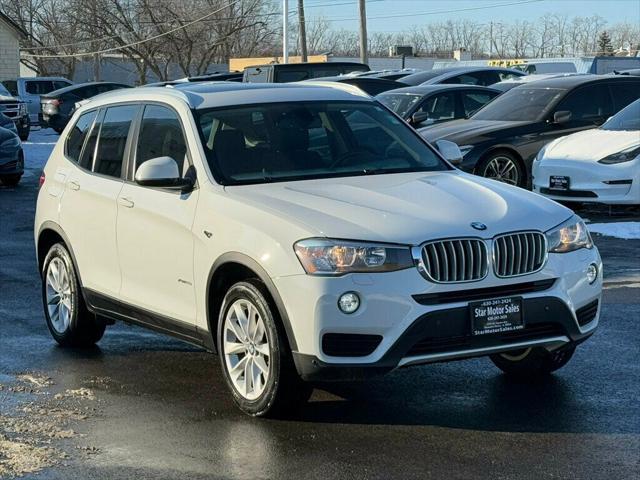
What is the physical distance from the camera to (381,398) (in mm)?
6574

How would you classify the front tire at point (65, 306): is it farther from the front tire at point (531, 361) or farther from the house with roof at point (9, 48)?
the house with roof at point (9, 48)

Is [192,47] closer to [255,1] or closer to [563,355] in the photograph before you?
[255,1]

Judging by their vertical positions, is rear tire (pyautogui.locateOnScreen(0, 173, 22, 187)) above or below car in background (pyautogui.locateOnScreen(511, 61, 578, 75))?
below

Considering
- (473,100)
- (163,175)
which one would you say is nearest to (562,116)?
(473,100)

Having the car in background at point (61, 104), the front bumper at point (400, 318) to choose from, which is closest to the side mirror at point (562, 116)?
the front bumper at point (400, 318)

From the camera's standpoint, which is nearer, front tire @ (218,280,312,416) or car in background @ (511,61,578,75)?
front tire @ (218,280,312,416)

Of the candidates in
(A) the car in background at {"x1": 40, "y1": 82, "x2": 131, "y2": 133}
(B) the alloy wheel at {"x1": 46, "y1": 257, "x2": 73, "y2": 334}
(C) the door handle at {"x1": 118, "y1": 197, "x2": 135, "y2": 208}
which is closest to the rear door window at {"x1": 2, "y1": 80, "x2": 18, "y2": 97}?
(A) the car in background at {"x1": 40, "y1": 82, "x2": 131, "y2": 133}

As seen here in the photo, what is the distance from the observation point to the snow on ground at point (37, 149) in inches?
951

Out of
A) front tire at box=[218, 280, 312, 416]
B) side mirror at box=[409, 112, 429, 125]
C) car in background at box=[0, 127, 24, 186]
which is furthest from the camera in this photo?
car in background at box=[0, 127, 24, 186]

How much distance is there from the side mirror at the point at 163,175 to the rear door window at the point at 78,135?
1.61 m

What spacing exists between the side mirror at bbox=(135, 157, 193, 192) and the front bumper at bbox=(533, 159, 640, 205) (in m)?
8.34

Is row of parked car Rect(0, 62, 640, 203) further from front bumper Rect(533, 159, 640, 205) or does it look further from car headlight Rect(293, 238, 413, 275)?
car headlight Rect(293, 238, 413, 275)

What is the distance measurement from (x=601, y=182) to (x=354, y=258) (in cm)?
895

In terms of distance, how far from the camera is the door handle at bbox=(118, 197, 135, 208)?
7.18 meters
